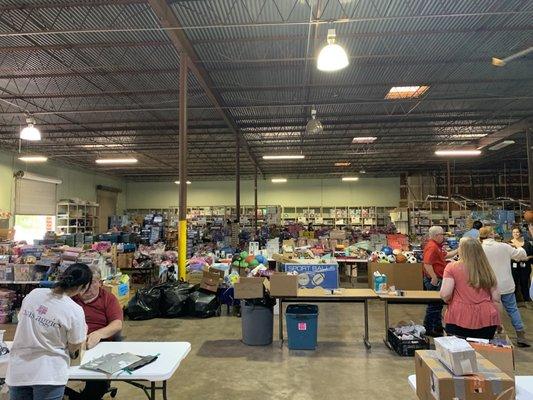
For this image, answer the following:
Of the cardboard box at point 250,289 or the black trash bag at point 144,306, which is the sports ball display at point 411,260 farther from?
the black trash bag at point 144,306

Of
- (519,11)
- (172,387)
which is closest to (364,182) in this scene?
(519,11)

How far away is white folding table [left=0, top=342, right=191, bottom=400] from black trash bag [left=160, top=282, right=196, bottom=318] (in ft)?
12.1

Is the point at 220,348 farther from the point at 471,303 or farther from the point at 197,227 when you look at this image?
the point at 197,227

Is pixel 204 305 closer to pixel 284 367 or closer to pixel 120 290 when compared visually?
pixel 120 290

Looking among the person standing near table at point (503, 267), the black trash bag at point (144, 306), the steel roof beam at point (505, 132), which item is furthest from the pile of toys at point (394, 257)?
the steel roof beam at point (505, 132)

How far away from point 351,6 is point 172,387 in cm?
524

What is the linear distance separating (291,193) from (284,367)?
54.6ft

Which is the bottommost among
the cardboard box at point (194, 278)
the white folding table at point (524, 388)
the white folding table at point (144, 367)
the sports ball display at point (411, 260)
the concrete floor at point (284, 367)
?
the concrete floor at point (284, 367)

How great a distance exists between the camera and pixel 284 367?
164 inches

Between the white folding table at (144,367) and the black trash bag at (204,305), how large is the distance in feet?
12.0

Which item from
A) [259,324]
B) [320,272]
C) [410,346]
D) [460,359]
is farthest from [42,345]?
[320,272]

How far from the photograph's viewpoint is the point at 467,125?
37.2 feet

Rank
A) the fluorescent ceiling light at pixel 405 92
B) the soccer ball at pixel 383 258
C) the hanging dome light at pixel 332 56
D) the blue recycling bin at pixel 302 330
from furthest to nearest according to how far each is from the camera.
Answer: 1. the fluorescent ceiling light at pixel 405 92
2. the soccer ball at pixel 383 258
3. the blue recycling bin at pixel 302 330
4. the hanging dome light at pixel 332 56

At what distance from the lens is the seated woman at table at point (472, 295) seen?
295 centimetres
